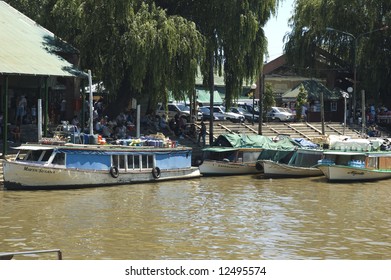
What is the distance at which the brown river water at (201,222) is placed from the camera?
2198 cm

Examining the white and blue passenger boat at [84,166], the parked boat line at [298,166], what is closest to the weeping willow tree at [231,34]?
the parked boat line at [298,166]

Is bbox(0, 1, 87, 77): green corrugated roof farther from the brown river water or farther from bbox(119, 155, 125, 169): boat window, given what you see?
the brown river water

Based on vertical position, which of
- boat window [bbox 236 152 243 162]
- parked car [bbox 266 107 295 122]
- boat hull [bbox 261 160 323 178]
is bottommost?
boat hull [bbox 261 160 323 178]

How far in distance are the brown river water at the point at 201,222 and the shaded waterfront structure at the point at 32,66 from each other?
6.12m

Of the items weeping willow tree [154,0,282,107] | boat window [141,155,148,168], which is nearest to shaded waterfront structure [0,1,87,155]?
boat window [141,155,148,168]

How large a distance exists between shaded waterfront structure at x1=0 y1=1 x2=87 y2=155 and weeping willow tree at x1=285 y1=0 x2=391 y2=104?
66.3ft

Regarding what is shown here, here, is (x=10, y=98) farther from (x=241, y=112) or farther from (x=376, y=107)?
(x=376, y=107)

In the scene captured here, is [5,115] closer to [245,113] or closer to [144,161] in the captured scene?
[144,161]

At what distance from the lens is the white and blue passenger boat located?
33.2 metres

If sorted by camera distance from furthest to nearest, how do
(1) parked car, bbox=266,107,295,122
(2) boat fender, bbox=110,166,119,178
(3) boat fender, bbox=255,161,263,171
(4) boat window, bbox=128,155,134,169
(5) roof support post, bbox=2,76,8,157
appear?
(1) parked car, bbox=266,107,295,122 < (3) boat fender, bbox=255,161,263,171 < (4) boat window, bbox=128,155,134,169 < (2) boat fender, bbox=110,166,119,178 < (5) roof support post, bbox=2,76,8,157

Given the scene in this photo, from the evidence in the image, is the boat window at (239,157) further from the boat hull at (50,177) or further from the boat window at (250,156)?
the boat hull at (50,177)

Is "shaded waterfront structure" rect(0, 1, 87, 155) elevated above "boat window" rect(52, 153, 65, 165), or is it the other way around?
"shaded waterfront structure" rect(0, 1, 87, 155)

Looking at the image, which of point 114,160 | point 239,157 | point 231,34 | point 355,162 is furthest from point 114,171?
point 231,34

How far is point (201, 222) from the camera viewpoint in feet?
87.2
